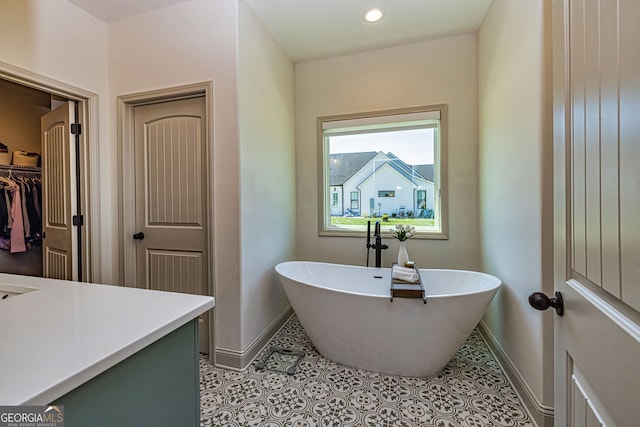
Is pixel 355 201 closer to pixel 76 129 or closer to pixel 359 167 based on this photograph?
pixel 359 167

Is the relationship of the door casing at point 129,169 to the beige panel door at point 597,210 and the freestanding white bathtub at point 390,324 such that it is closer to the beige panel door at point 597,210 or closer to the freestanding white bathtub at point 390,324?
the freestanding white bathtub at point 390,324

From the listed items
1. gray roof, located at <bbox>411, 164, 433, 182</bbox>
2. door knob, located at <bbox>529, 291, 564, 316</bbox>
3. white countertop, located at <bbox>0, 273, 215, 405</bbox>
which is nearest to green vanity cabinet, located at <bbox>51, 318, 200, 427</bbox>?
white countertop, located at <bbox>0, 273, 215, 405</bbox>

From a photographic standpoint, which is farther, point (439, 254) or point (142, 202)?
point (439, 254)

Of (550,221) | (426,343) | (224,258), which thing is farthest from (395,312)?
(224,258)

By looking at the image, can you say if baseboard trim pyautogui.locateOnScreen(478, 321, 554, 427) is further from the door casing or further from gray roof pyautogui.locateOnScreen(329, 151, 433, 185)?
the door casing

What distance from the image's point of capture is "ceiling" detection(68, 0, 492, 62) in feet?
6.93

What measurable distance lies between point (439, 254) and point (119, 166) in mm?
2999

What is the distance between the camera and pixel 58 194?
223cm

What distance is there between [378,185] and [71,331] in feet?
8.74

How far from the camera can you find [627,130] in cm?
46

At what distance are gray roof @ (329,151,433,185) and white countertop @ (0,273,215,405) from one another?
229cm

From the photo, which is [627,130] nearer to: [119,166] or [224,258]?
[224,258]

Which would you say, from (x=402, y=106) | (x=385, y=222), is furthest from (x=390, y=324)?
(x=402, y=106)

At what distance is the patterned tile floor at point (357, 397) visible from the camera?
4.99 ft
